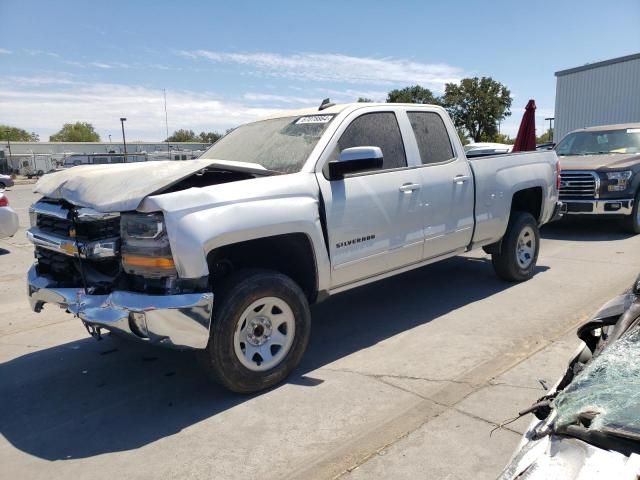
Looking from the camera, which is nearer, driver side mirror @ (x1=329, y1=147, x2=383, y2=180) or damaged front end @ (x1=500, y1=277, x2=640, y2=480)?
damaged front end @ (x1=500, y1=277, x2=640, y2=480)

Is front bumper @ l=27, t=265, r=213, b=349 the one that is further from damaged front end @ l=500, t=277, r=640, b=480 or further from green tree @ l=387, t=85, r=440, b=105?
green tree @ l=387, t=85, r=440, b=105

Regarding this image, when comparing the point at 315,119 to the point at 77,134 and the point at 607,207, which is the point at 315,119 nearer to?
the point at 607,207

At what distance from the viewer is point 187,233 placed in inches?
129

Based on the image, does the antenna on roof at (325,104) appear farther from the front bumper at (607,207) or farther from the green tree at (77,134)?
the green tree at (77,134)

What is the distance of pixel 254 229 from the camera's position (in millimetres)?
3611

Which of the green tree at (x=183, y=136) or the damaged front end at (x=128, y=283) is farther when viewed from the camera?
the green tree at (x=183, y=136)

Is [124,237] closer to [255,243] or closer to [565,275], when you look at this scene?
[255,243]

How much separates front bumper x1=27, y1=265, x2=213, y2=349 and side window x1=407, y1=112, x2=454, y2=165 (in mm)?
2756

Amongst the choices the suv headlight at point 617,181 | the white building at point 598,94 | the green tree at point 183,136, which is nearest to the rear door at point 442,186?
the suv headlight at point 617,181

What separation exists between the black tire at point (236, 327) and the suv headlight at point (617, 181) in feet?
25.1

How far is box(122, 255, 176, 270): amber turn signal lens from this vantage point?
10.8 feet

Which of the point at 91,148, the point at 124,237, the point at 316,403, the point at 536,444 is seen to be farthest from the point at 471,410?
the point at 91,148

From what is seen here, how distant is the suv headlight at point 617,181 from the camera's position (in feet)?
30.7

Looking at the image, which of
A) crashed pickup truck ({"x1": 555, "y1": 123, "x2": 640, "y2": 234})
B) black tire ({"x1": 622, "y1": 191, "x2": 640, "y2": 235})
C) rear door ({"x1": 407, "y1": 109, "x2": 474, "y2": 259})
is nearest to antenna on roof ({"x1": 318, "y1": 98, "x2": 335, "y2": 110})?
rear door ({"x1": 407, "y1": 109, "x2": 474, "y2": 259})
